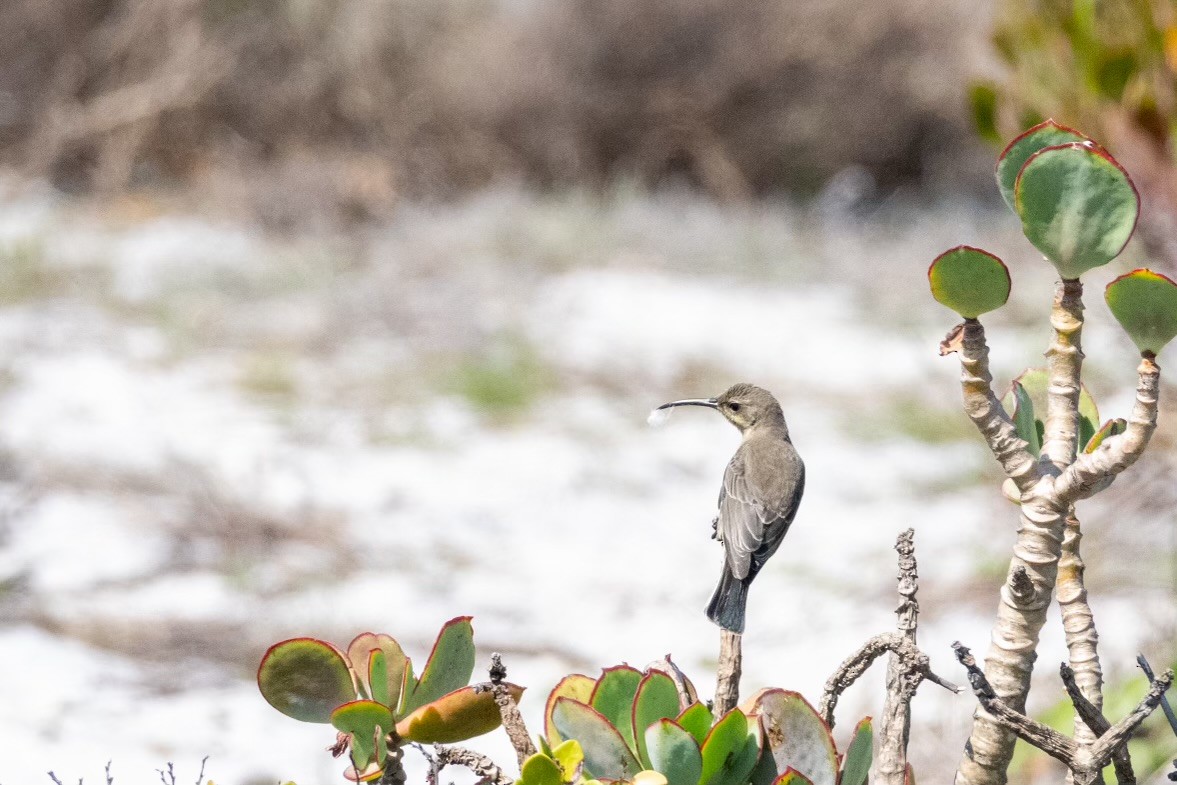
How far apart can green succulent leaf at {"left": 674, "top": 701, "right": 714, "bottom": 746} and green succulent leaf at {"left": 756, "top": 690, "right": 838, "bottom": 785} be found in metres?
0.05

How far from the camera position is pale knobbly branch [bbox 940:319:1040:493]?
113 centimetres

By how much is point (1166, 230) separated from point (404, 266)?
15.0ft

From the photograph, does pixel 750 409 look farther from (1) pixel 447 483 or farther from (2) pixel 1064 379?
(1) pixel 447 483

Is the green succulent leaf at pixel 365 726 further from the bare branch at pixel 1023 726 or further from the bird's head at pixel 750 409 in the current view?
the bird's head at pixel 750 409

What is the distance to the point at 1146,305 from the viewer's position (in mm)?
1068

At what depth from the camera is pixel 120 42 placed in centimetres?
945

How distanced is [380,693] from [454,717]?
0.09 m

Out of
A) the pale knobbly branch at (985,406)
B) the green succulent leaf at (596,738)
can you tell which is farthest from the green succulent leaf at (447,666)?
the pale knobbly branch at (985,406)

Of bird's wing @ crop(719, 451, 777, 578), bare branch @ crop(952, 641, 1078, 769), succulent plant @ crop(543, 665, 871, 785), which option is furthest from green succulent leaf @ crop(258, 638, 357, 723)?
bare branch @ crop(952, 641, 1078, 769)

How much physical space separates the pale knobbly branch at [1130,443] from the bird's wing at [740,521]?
1.22 ft

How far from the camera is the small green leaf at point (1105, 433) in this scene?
49.9 inches

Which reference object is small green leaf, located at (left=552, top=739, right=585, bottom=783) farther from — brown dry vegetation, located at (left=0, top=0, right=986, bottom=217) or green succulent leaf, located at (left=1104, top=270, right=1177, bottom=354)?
brown dry vegetation, located at (left=0, top=0, right=986, bottom=217)

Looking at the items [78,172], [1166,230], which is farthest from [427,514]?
[78,172]

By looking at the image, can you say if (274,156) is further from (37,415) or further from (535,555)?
(535,555)
